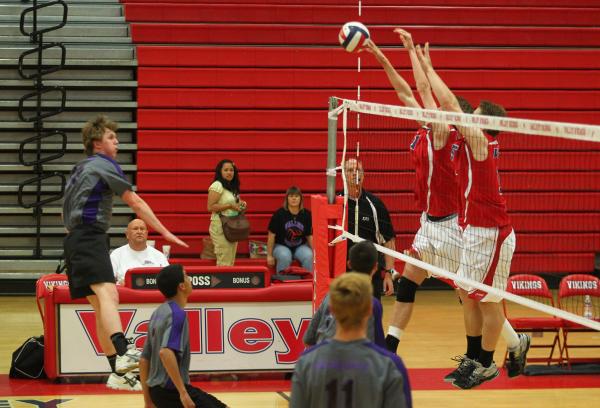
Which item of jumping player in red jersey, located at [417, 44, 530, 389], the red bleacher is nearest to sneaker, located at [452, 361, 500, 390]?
jumping player in red jersey, located at [417, 44, 530, 389]

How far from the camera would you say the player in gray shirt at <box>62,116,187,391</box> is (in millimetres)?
7355

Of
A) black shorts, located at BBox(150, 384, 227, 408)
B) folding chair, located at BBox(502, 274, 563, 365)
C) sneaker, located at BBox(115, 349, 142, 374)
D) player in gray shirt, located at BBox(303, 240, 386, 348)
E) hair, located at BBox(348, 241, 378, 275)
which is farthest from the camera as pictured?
folding chair, located at BBox(502, 274, 563, 365)

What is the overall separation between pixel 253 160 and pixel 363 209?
5.49 meters

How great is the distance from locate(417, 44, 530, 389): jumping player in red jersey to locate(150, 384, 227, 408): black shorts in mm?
2003

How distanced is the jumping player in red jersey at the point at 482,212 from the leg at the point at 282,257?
21.9 feet

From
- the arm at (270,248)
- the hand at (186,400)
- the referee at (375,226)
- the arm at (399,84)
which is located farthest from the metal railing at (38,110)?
the hand at (186,400)

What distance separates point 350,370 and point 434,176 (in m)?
3.76

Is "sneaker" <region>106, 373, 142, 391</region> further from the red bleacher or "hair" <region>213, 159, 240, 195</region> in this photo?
the red bleacher

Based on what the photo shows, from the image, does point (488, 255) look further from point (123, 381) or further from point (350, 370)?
point (350, 370)

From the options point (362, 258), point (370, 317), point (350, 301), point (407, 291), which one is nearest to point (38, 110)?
point (407, 291)

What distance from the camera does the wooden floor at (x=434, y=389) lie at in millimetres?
9055

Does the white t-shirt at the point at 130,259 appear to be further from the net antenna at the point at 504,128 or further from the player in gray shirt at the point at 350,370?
the player in gray shirt at the point at 350,370

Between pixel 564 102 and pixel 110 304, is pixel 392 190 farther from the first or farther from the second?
pixel 110 304

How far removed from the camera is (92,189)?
24.3 ft
